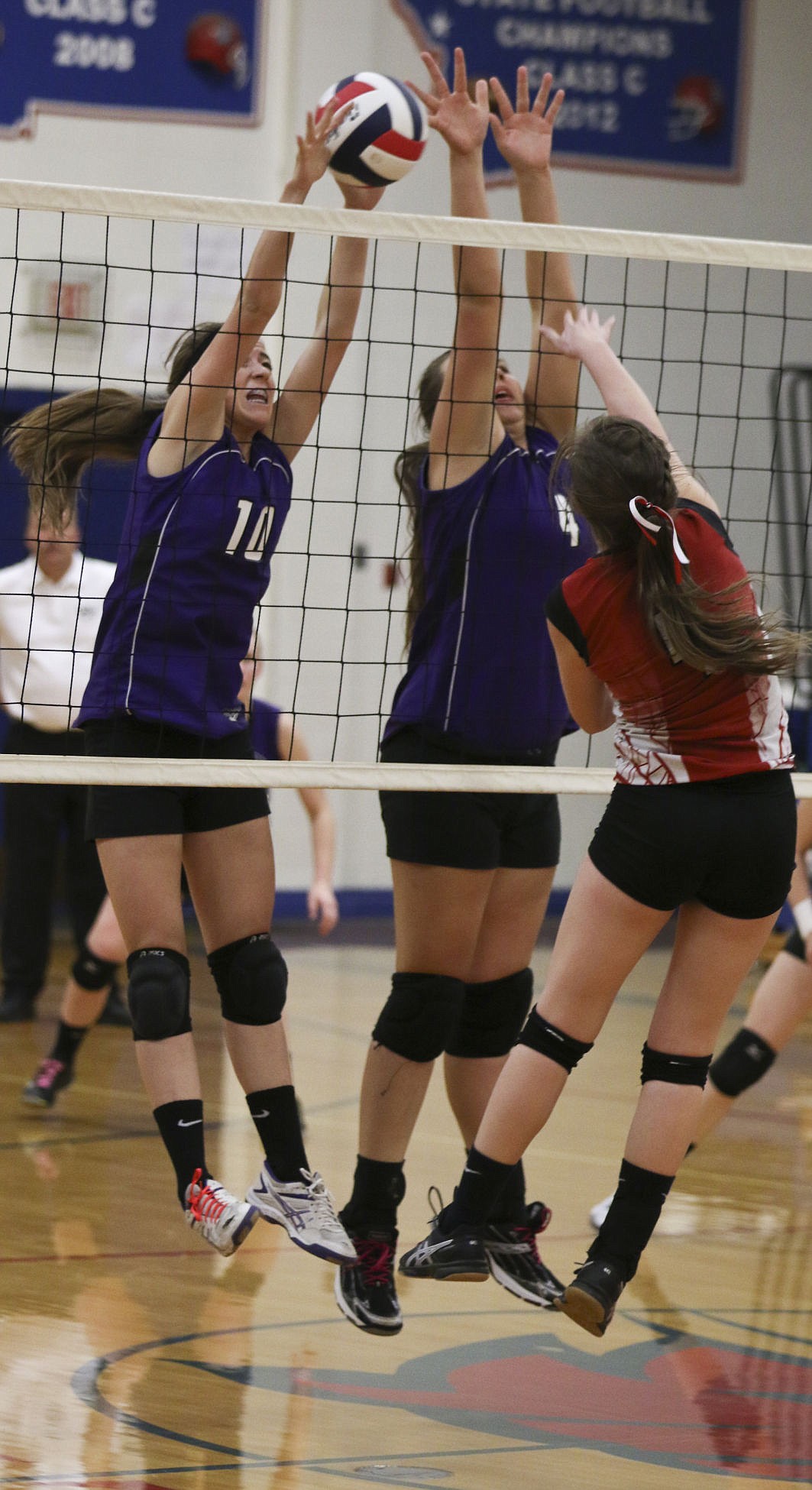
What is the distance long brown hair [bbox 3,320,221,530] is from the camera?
3.47 meters

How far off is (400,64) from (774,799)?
7.55 m

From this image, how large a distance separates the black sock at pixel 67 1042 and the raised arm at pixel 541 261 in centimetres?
282

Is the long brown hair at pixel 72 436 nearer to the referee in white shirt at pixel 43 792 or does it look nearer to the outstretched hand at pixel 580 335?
the outstretched hand at pixel 580 335

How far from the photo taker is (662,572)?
9.43ft

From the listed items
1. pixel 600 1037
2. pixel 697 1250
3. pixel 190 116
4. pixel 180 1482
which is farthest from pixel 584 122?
pixel 180 1482

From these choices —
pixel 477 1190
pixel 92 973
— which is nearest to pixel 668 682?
pixel 477 1190

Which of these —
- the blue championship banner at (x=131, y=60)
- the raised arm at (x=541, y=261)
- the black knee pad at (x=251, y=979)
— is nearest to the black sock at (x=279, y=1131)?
the black knee pad at (x=251, y=979)

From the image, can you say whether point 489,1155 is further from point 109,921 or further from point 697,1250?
point 109,921

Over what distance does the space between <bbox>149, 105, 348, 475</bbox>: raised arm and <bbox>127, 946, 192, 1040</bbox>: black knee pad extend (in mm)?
847

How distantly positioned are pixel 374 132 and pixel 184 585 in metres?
0.93

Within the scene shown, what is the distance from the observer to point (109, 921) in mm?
5520

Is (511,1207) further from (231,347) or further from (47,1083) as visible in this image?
(47,1083)

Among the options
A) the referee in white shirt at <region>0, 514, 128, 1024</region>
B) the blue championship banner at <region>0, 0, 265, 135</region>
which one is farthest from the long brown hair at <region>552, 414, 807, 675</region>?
the blue championship banner at <region>0, 0, 265, 135</region>

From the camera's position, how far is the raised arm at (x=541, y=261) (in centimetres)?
345
